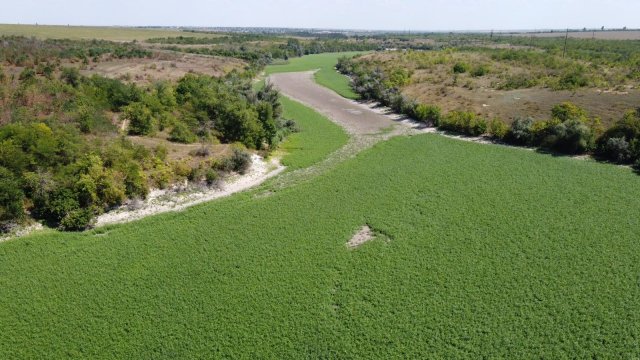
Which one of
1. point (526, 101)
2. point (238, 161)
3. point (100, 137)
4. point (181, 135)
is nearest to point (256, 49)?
point (526, 101)

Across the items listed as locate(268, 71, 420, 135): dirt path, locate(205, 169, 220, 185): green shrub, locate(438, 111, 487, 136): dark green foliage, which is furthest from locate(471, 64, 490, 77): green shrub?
locate(205, 169, 220, 185): green shrub

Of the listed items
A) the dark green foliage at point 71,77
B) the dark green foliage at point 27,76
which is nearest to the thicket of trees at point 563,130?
the dark green foliage at point 71,77

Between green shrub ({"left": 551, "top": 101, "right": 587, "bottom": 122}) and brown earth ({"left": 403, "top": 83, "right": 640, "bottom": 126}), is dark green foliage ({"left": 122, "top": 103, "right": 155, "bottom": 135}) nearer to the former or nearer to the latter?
brown earth ({"left": 403, "top": 83, "right": 640, "bottom": 126})

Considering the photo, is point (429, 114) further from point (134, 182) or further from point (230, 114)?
point (134, 182)

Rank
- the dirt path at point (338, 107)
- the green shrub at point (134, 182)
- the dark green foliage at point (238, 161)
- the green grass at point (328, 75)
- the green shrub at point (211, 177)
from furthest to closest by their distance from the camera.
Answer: the green grass at point (328, 75), the dirt path at point (338, 107), the dark green foliage at point (238, 161), the green shrub at point (211, 177), the green shrub at point (134, 182)

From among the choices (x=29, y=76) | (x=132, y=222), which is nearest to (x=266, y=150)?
(x=132, y=222)

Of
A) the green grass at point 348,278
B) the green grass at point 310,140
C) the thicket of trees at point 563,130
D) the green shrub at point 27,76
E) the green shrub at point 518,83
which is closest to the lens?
the green grass at point 348,278

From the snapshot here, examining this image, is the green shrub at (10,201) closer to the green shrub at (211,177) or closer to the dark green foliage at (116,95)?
the green shrub at (211,177)

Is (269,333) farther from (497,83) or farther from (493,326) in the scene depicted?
(497,83)
